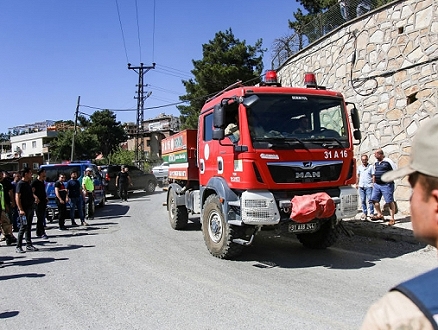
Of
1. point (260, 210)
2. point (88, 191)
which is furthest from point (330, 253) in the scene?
point (88, 191)

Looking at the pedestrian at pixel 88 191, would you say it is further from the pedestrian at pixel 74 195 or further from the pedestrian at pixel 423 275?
the pedestrian at pixel 423 275

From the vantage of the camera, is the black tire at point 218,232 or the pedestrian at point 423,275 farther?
the black tire at point 218,232

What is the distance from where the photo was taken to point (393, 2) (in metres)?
11.0

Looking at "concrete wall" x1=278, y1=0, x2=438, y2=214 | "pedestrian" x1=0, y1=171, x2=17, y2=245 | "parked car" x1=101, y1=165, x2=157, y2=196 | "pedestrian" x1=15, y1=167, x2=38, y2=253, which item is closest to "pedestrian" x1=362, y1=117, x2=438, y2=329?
"pedestrian" x1=15, y1=167, x2=38, y2=253

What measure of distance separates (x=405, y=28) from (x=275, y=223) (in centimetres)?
788

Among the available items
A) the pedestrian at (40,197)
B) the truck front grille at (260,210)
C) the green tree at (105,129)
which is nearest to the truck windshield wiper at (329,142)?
the truck front grille at (260,210)

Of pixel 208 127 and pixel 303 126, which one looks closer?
pixel 303 126

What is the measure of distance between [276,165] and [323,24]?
33.2 feet

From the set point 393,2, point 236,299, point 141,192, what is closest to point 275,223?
point 236,299

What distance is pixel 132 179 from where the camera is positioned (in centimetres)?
2286

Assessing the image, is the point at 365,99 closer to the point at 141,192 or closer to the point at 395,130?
the point at 395,130

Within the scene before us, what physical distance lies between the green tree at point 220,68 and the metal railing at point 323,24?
394 inches

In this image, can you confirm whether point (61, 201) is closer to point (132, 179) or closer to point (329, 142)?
point (329, 142)

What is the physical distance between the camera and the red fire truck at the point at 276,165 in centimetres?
618
